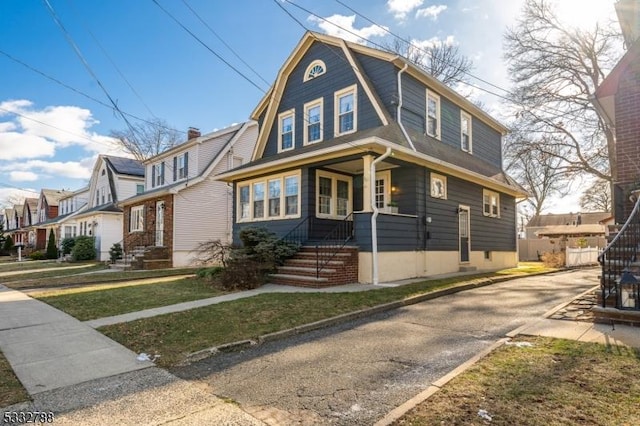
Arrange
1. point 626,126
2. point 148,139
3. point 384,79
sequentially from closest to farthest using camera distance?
point 626,126 → point 384,79 → point 148,139

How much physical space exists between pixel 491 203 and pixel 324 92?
9114 mm

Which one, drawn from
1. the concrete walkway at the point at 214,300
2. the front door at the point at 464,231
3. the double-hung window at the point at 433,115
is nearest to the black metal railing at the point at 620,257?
the concrete walkway at the point at 214,300

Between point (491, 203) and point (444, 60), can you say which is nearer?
point (491, 203)

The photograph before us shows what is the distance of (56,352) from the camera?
18.1ft

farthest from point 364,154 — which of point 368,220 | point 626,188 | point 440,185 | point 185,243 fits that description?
point 185,243

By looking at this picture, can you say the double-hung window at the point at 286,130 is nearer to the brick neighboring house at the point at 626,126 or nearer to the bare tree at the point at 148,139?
the brick neighboring house at the point at 626,126

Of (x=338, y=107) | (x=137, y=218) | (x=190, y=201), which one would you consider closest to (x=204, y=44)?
(x=338, y=107)

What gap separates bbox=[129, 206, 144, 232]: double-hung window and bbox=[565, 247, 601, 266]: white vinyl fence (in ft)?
75.2

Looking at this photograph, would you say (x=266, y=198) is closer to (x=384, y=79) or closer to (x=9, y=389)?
(x=384, y=79)

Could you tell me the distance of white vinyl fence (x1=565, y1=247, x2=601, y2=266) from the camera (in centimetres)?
2022

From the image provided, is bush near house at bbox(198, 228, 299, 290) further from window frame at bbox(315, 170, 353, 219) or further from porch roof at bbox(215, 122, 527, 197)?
porch roof at bbox(215, 122, 527, 197)

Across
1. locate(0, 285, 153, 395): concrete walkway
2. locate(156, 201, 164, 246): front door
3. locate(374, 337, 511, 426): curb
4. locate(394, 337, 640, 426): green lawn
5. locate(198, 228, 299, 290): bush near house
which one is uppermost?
locate(156, 201, 164, 246): front door

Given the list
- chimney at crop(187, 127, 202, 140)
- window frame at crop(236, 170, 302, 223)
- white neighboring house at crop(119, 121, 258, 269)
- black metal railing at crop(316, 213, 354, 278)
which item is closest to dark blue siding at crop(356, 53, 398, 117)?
window frame at crop(236, 170, 302, 223)

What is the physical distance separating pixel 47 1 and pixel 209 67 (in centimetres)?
396
